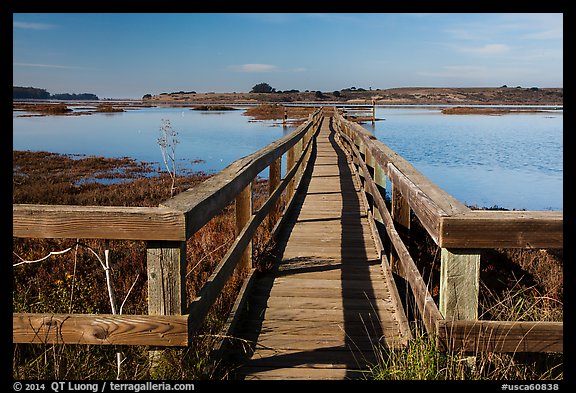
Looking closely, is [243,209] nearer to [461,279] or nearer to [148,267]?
[148,267]

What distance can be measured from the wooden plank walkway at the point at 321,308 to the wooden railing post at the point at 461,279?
62cm

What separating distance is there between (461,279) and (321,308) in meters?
1.90

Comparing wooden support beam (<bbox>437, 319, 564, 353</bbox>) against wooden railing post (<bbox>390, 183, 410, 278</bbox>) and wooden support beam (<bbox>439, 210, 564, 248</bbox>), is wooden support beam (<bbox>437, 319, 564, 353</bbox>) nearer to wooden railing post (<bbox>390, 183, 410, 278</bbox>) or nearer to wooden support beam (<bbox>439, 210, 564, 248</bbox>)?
wooden support beam (<bbox>439, 210, 564, 248</bbox>)

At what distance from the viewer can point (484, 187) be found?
22.0 m

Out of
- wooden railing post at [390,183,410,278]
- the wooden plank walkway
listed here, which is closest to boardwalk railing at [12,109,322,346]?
the wooden plank walkway

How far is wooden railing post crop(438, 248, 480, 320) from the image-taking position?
2.33m

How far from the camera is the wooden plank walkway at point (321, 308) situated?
3174 millimetres

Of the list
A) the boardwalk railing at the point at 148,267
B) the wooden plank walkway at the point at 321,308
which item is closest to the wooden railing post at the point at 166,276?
the boardwalk railing at the point at 148,267

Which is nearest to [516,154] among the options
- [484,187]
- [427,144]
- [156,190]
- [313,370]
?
[427,144]

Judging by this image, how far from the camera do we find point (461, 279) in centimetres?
233

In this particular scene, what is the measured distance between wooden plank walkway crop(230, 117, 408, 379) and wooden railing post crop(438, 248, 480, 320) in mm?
619

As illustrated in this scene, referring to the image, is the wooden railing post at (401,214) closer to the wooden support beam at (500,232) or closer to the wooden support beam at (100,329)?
the wooden support beam at (500,232)
